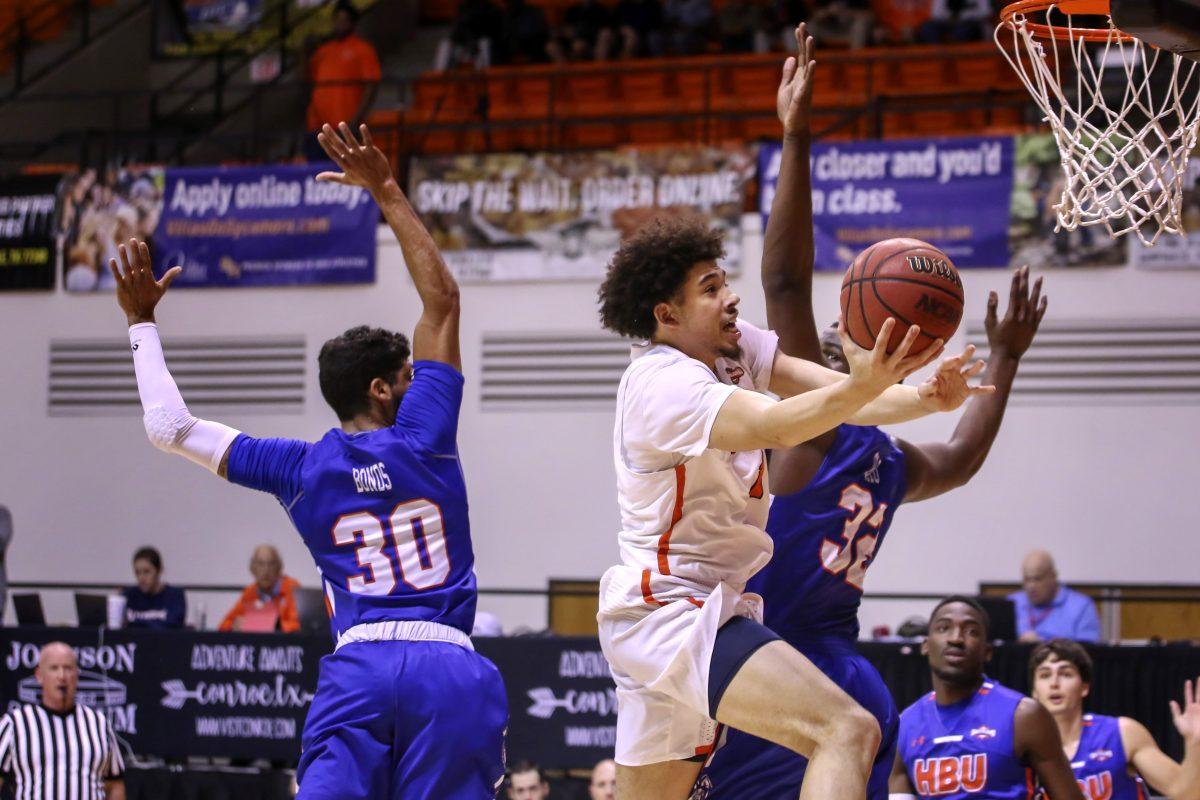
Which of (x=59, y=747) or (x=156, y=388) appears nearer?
(x=156, y=388)

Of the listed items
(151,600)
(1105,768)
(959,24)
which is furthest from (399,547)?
(959,24)

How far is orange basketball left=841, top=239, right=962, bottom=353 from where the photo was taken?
13.7ft

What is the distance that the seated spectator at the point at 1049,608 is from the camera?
10.9 m

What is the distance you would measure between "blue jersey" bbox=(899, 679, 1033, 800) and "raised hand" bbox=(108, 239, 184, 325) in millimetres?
3738

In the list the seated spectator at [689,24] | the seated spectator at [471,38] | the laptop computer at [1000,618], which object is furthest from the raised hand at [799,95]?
the seated spectator at [471,38]

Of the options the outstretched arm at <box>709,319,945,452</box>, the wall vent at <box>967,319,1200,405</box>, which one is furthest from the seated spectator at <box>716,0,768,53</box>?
the outstretched arm at <box>709,319,945,452</box>

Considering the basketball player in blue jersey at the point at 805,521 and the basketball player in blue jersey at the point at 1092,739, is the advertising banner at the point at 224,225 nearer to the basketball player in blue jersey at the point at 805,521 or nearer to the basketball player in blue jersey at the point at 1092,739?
the basketball player in blue jersey at the point at 1092,739

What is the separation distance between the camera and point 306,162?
50.8ft

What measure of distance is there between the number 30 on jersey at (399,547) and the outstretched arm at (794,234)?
1302 mm

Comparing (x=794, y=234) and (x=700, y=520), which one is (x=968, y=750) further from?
(x=700, y=520)

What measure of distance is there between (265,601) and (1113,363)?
281 inches

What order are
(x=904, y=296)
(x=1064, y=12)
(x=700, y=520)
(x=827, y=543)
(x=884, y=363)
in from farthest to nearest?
1. (x=1064, y=12)
2. (x=827, y=543)
3. (x=700, y=520)
4. (x=904, y=296)
5. (x=884, y=363)

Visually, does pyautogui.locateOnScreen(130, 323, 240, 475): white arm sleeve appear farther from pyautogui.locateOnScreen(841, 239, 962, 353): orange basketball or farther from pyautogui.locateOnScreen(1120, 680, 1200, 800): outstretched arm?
pyautogui.locateOnScreen(1120, 680, 1200, 800): outstretched arm

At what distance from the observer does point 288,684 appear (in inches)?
426
